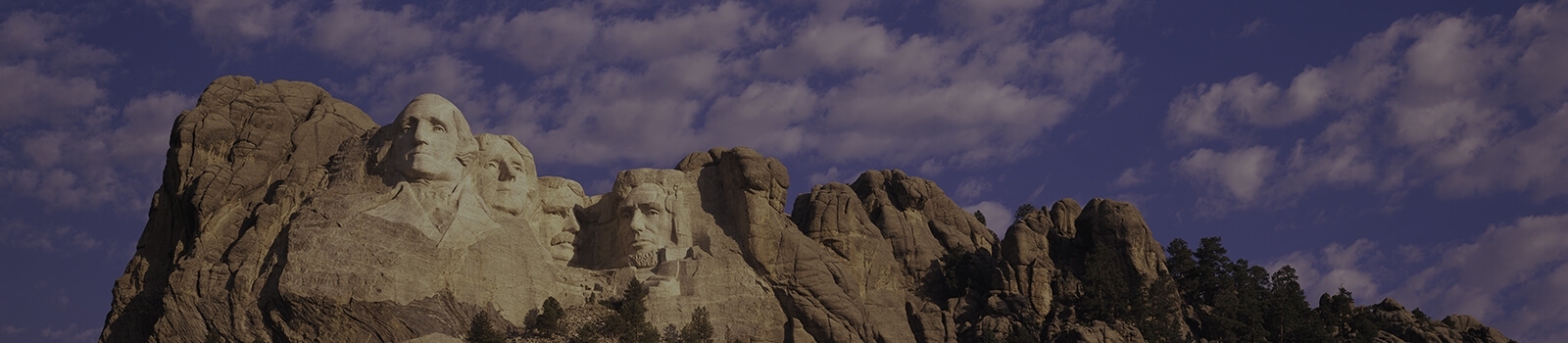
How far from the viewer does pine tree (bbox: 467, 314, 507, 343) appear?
241ft

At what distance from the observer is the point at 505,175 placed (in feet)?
266

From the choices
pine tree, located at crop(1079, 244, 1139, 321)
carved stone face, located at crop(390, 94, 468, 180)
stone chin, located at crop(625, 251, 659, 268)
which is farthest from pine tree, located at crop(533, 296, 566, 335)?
pine tree, located at crop(1079, 244, 1139, 321)

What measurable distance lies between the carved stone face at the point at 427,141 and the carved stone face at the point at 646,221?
7.03 metres

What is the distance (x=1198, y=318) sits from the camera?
92125mm

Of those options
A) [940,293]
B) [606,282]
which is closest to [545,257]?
[606,282]

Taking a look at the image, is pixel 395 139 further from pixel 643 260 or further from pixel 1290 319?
pixel 1290 319

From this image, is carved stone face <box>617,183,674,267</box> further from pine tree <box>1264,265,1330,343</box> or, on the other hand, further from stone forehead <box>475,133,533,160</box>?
pine tree <box>1264,265,1330,343</box>

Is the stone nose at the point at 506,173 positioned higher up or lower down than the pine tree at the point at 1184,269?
lower down

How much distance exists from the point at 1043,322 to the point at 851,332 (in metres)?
9.18

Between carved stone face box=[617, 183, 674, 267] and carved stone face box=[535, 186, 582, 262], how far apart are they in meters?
2.26

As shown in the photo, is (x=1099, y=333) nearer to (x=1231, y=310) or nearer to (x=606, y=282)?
(x=1231, y=310)

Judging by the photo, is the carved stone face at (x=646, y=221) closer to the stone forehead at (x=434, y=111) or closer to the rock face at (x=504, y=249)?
the rock face at (x=504, y=249)

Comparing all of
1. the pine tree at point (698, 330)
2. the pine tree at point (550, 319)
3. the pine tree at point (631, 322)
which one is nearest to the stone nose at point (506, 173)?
the pine tree at point (550, 319)

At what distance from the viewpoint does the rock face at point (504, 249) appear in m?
72.5
